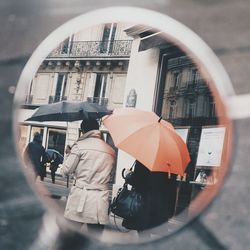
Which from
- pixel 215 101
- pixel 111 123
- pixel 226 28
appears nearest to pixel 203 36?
pixel 226 28

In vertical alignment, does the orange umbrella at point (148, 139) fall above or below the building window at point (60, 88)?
below

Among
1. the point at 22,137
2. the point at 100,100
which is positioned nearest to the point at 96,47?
the point at 100,100

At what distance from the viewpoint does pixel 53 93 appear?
2.36 metres

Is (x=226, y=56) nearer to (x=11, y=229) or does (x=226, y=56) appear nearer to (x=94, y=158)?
(x=94, y=158)

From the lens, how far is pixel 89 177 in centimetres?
239

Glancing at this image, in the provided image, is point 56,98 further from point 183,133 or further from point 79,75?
point 183,133

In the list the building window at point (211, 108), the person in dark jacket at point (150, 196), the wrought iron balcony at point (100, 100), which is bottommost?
the person in dark jacket at point (150, 196)

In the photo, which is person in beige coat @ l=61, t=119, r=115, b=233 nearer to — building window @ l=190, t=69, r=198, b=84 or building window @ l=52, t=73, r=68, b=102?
building window @ l=52, t=73, r=68, b=102

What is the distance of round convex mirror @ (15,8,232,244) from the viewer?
7.47ft

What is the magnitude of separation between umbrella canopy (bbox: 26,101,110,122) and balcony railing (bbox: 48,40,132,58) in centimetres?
28

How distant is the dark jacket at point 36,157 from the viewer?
7.65ft

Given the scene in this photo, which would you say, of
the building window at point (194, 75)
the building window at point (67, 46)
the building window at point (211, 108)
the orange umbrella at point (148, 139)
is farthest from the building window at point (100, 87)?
the building window at point (211, 108)

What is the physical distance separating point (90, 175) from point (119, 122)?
344mm

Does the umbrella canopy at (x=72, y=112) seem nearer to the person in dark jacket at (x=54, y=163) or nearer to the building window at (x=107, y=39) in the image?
the person in dark jacket at (x=54, y=163)
